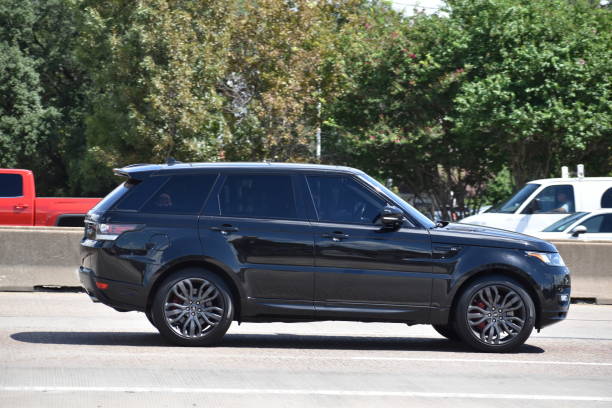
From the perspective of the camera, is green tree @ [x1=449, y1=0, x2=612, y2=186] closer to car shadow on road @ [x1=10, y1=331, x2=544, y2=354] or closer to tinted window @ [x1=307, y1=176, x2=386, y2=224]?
car shadow on road @ [x1=10, y1=331, x2=544, y2=354]

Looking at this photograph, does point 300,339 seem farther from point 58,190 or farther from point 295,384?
point 58,190

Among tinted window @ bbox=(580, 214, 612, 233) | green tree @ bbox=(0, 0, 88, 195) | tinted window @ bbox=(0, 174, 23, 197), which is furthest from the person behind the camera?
green tree @ bbox=(0, 0, 88, 195)

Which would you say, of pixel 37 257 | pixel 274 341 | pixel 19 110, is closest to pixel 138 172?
pixel 274 341

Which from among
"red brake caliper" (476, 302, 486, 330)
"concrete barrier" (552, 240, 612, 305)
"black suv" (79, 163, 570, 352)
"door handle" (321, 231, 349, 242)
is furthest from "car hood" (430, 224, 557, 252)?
"concrete barrier" (552, 240, 612, 305)

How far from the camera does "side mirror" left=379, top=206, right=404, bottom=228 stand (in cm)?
942

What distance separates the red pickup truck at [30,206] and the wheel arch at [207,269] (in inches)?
369

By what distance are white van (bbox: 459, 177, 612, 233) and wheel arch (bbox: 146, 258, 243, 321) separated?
11487mm

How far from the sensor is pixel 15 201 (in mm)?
18984

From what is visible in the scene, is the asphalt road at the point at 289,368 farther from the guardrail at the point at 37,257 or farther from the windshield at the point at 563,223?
the windshield at the point at 563,223

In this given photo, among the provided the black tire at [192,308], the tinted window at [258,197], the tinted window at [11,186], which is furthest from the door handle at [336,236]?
the tinted window at [11,186]

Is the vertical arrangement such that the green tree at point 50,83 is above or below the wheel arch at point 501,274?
above

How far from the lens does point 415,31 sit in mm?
30219

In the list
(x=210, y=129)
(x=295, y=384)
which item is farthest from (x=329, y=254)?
(x=210, y=129)

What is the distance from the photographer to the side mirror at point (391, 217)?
9422 millimetres
